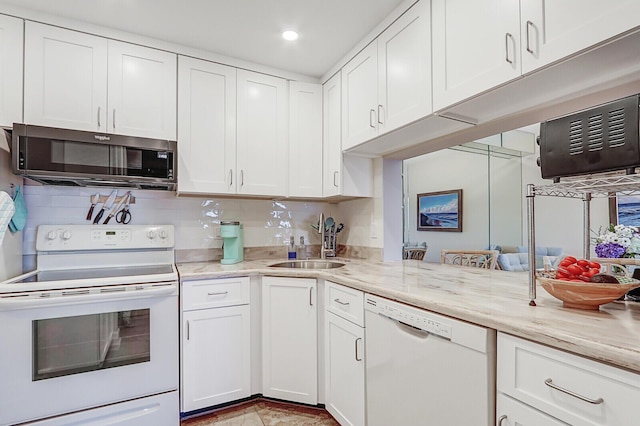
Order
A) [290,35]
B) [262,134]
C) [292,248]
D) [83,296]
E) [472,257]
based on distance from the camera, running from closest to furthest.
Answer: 1. [83,296]
2. [290,35]
3. [262,134]
4. [292,248]
5. [472,257]

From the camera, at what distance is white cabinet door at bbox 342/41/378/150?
2.08 meters

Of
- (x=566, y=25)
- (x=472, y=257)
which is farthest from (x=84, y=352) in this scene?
(x=472, y=257)

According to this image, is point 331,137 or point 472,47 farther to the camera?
point 331,137

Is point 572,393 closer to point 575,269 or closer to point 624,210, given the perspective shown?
point 575,269

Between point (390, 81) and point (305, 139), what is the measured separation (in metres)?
0.94

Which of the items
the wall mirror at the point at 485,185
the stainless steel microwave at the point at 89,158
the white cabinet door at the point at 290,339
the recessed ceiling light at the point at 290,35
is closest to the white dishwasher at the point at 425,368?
the white cabinet door at the point at 290,339

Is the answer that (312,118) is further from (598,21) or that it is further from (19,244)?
(19,244)

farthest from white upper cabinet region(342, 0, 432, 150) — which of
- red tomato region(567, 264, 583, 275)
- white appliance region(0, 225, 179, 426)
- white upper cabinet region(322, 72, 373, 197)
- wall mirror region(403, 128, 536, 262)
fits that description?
wall mirror region(403, 128, 536, 262)

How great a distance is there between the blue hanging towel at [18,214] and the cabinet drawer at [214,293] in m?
1.00

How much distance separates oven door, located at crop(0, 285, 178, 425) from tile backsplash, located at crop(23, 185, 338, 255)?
28.2 inches

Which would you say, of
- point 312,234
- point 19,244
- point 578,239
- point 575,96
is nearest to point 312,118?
point 312,234

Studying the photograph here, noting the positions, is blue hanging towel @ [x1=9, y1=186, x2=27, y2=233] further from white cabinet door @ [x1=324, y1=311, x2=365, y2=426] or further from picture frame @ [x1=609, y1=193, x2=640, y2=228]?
picture frame @ [x1=609, y1=193, x2=640, y2=228]

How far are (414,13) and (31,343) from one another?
2525mm

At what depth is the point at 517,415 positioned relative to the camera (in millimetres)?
924
